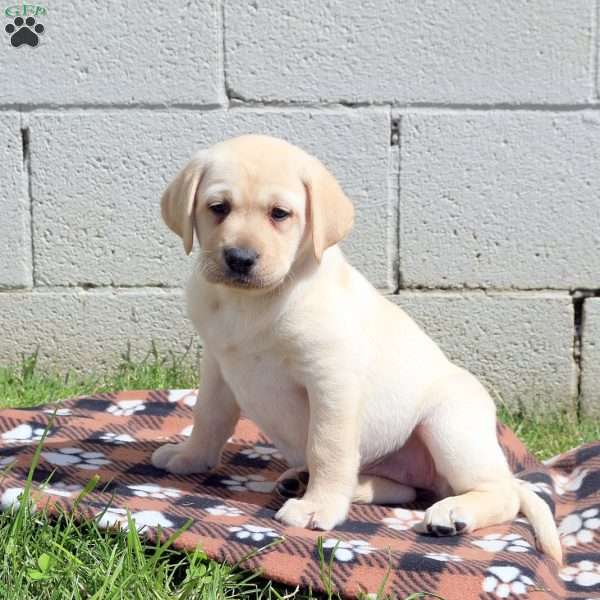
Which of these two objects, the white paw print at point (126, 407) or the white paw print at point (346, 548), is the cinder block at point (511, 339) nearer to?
the white paw print at point (126, 407)

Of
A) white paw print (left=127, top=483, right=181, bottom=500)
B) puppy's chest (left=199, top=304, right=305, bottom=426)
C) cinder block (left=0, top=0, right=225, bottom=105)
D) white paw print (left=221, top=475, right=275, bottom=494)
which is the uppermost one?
cinder block (left=0, top=0, right=225, bottom=105)

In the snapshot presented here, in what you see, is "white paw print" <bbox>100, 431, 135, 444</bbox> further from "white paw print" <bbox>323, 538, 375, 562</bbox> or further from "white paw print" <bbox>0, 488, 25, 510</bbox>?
"white paw print" <bbox>323, 538, 375, 562</bbox>

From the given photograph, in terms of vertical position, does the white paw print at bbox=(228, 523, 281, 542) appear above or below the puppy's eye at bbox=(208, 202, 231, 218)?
below

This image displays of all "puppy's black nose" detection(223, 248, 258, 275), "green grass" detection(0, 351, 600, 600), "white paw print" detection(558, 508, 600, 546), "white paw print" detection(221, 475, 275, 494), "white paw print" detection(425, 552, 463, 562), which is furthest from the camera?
"white paw print" detection(221, 475, 275, 494)

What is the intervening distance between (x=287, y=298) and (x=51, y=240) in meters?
2.12

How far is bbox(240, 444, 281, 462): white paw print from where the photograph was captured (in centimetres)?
385

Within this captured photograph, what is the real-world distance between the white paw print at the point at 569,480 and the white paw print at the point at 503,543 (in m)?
0.81

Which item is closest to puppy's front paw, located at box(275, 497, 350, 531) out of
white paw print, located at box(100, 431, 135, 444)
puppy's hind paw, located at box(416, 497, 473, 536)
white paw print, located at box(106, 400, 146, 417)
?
puppy's hind paw, located at box(416, 497, 473, 536)

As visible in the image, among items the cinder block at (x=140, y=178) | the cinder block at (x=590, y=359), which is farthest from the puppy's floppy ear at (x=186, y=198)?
the cinder block at (x=590, y=359)

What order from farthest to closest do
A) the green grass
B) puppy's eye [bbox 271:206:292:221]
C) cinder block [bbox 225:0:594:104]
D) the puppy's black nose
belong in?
cinder block [bbox 225:0:594:104], puppy's eye [bbox 271:206:292:221], the puppy's black nose, the green grass

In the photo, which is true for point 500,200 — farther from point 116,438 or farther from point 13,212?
point 13,212

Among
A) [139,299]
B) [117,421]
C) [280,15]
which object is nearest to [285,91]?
[280,15]

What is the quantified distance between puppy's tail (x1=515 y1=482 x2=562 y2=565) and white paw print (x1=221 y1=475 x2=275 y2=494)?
0.84 metres

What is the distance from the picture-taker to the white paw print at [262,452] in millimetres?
3849
